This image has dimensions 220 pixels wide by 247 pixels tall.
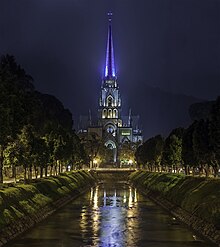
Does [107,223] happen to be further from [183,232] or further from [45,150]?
[45,150]

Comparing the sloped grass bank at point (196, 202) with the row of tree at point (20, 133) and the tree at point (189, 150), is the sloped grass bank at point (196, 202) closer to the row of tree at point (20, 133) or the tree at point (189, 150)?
the tree at point (189, 150)

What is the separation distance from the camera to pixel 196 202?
65.1 metres

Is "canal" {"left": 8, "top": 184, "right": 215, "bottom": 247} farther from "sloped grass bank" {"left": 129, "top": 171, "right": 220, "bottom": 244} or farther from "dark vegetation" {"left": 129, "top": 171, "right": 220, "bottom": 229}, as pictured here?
"dark vegetation" {"left": 129, "top": 171, "right": 220, "bottom": 229}

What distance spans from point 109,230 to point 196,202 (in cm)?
1208

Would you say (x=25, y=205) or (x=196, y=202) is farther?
(x=196, y=202)

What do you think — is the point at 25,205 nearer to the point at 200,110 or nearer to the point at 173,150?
the point at 173,150

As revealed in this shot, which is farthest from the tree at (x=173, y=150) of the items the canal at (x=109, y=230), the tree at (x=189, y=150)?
the canal at (x=109, y=230)

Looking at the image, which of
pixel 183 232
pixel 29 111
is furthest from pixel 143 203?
pixel 183 232

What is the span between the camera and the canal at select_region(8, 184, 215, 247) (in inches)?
1964

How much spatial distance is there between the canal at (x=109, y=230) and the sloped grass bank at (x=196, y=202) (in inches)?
47.6

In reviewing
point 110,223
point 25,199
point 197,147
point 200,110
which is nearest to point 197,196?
point 110,223

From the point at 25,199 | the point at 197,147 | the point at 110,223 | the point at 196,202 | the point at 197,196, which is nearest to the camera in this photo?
the point at 25,199

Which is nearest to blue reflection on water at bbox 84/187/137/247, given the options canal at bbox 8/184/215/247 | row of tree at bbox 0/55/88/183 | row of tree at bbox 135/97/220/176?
canal at bbox 8/184/215/247

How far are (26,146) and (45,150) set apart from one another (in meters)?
19.0
